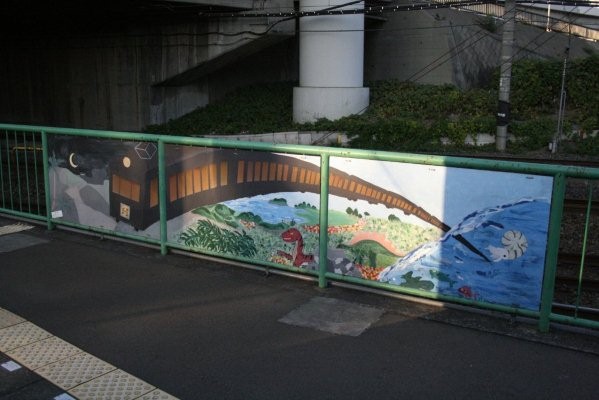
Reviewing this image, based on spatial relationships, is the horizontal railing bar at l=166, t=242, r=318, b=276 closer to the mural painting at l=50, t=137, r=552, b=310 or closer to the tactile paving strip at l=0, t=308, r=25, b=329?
the mural painting at l=50, t=137, r=552, b=310

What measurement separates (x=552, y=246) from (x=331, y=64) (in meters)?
Result: 18.3

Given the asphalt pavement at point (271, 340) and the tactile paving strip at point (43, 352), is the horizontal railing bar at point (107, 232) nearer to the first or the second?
the asphalt pavement at point (271, 340)

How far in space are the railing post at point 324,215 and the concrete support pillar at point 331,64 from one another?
17050 mm

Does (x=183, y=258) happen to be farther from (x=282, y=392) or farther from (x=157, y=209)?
(x=282, y=392)

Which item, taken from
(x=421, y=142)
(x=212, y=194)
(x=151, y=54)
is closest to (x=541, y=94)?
→ (x=421, y=142)

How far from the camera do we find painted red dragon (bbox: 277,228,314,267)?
5555 mm

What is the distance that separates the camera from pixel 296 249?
18.4 feet

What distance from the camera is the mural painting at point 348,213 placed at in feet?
14.9

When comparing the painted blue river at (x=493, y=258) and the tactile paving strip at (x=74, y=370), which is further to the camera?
Result: the painted blue river at (x=493, y=258)

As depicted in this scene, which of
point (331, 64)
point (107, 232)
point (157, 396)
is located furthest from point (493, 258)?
point (331, 64)

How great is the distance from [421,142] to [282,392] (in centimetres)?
1644

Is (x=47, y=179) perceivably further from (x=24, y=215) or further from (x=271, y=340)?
(x=271, y=340)

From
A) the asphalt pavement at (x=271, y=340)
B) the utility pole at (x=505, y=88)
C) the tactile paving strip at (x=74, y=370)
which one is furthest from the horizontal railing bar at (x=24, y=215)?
the utility pole at (x=505, y=88)

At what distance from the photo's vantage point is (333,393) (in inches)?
145
